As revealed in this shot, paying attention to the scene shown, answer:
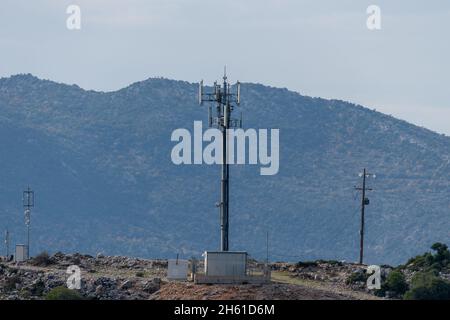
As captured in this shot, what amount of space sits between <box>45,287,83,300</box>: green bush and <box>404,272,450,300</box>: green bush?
44.2 feet

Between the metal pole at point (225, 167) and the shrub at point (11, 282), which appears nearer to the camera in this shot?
the metal pole at point (225, 167)

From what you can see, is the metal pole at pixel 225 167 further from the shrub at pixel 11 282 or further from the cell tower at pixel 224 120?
Result: the shrub at pixel 11 282

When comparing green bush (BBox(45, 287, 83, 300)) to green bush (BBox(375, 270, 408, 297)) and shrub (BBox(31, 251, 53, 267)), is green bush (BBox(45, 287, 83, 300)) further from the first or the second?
green bush (BBox(375, 270, 408, 297))

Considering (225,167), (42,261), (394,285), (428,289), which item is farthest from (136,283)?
(428,289)

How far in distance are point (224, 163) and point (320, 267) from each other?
12279 millimetres

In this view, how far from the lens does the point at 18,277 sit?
235ft

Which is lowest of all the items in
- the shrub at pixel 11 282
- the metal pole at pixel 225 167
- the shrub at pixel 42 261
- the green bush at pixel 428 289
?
the green bush at pixel 428 289

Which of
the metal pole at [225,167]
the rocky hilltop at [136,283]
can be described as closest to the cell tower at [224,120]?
the metal pole at [225,167]

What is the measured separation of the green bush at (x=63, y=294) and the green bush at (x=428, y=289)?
530 inches

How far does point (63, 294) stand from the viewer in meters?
65.8

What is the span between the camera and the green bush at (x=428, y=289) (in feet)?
242

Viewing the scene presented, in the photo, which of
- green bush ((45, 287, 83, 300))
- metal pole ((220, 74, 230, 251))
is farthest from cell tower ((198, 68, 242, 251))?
green bush ((45, 287, 83, 300))

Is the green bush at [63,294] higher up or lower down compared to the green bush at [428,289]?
higher up
